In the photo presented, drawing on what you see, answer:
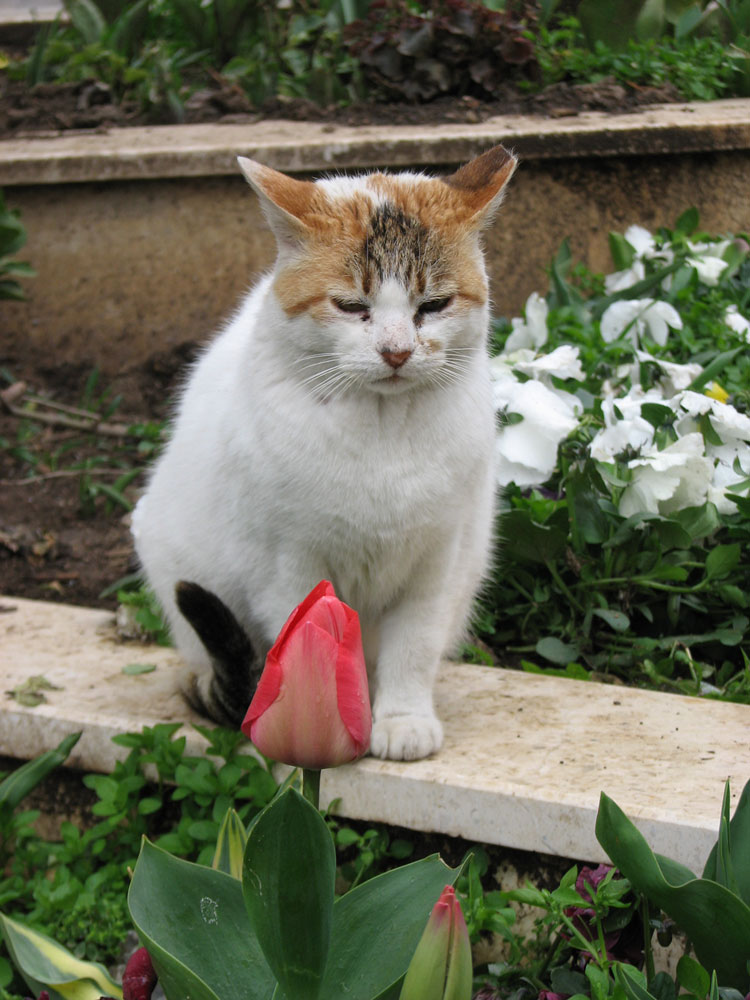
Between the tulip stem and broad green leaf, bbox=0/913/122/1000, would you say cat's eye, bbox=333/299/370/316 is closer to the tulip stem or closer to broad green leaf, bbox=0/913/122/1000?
the tulip stem

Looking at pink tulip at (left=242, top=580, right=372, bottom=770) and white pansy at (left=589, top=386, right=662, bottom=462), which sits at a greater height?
pink tulip at (left=242, top=580, right=372, bottom=770)

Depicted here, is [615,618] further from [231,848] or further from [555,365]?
[231,848]

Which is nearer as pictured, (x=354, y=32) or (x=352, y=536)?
(x=352, y=536)

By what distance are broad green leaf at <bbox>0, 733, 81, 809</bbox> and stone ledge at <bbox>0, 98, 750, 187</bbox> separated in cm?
245

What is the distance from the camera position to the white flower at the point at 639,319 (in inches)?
125

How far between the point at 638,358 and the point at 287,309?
137cm

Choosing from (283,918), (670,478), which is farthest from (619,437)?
(283,918)

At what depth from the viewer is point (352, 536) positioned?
79.0 inches

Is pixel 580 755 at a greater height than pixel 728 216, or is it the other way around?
pixel 728 216

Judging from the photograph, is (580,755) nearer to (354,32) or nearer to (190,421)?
(190,421)

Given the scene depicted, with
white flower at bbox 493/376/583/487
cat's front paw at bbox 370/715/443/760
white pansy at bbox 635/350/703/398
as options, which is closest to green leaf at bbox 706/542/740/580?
white flower at bbox 493/376/583/487

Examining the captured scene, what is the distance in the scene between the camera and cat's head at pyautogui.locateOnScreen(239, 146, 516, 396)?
185 centimetres

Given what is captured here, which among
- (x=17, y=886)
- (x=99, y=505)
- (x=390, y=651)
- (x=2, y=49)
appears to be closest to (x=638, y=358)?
(x=390, y=651)

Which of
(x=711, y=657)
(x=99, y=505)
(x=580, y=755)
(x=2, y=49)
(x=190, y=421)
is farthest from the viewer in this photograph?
(x=2, y=49)
